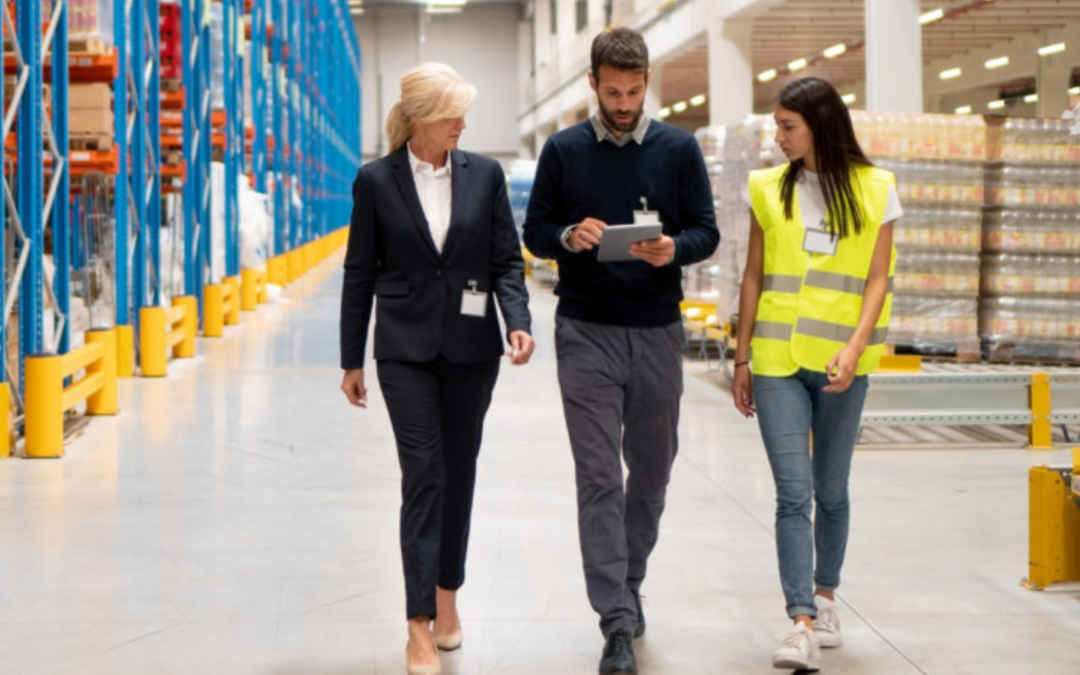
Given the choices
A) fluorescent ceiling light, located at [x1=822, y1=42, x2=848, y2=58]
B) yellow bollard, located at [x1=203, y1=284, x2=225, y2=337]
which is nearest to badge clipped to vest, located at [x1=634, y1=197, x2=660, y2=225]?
yellow bollard, located at [x1=203, y1=284, x2=225, y2=337]

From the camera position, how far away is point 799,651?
161 inches

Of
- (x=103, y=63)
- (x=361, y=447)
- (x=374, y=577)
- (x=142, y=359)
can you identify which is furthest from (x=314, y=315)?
(x=374, y=577)

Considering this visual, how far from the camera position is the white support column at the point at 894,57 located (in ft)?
45.0

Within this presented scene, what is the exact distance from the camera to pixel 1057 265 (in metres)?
9.58

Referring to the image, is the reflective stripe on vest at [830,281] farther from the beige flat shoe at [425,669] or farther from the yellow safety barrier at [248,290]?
the yellow safety barrier at [248,290]

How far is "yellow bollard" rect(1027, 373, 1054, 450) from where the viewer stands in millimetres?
8516

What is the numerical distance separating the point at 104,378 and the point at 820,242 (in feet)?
21.6

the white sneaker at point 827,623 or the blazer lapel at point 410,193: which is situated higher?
the blazer lapel at point 410,193

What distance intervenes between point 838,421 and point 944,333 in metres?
5.80

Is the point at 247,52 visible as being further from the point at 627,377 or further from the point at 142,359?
the point at 627,377

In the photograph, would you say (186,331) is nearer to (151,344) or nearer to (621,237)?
(151,344)

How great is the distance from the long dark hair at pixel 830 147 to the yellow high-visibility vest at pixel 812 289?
0.02 meters

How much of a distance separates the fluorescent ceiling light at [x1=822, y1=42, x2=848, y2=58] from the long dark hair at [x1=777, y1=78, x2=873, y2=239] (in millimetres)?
21874

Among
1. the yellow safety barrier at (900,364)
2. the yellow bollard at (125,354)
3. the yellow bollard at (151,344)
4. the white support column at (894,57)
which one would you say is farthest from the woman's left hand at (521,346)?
the white support column at (894,57)
